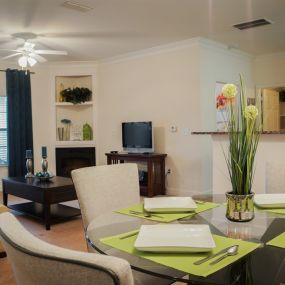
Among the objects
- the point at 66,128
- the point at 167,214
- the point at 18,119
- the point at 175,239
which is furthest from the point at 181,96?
the point at 175,239

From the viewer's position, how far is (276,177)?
228 centimetres

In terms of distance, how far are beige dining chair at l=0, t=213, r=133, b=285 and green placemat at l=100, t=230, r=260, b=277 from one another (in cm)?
42

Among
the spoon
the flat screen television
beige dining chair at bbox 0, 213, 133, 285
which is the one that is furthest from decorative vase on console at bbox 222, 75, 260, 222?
the flat screen television

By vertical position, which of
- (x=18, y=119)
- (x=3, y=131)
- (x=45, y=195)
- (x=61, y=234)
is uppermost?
(x=18, y=119)

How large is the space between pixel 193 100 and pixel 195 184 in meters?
1.32

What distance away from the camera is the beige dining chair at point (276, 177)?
2254mm

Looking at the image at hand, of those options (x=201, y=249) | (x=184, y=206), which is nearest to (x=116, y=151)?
(x=184, y=206)

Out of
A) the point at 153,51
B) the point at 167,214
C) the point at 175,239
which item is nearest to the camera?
the point at 175,239

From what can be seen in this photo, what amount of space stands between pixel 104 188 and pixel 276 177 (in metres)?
1.14

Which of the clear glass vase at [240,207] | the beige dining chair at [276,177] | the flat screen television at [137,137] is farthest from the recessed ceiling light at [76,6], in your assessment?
the clear glass vase at [240,207]

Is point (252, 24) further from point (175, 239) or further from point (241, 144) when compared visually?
point (175, 239)

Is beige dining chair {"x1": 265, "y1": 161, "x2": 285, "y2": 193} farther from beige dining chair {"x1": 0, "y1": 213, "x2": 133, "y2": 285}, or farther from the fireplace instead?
the fireplace

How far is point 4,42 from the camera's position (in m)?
5.38

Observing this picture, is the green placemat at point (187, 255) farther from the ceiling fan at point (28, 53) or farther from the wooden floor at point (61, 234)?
the ceiling fan at point (28, 53)
